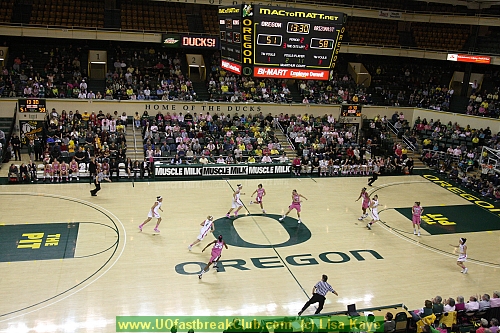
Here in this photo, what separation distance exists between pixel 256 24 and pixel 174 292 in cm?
1164

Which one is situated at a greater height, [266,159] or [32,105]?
[32,105]

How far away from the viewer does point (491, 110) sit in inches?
1313

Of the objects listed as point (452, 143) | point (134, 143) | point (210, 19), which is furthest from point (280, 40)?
point (210, 19)

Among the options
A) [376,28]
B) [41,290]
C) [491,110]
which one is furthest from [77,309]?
[376,28]

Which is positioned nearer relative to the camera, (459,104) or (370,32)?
(459,104)

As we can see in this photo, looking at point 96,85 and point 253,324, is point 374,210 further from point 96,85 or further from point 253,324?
point 96,85

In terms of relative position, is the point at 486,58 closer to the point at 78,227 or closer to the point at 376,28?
the point at 376,28

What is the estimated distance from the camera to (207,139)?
95.8 feet

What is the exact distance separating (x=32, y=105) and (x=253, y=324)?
912 inches

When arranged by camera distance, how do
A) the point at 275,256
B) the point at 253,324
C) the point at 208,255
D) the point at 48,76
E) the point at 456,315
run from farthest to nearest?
the point at 48,76 < the point at 275,256 < the point at 208,255 < the point at 456,315 < the point at 253,324

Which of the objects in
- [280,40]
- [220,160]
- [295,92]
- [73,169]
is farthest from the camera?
[295,92]

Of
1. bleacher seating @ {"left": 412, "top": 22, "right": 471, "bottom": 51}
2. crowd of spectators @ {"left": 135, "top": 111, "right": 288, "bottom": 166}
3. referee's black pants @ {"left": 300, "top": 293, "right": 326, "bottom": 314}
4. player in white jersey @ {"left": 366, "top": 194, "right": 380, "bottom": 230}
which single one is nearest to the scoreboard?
player in white jersey @ {"left": 366, "top": 194, "right": 380, "bottom": 230}

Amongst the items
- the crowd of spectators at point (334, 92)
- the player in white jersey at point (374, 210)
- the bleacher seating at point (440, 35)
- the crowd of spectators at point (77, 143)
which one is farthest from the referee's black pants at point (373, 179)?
the bleacher seating at point (440, 35)

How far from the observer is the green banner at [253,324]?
10.6 meters
